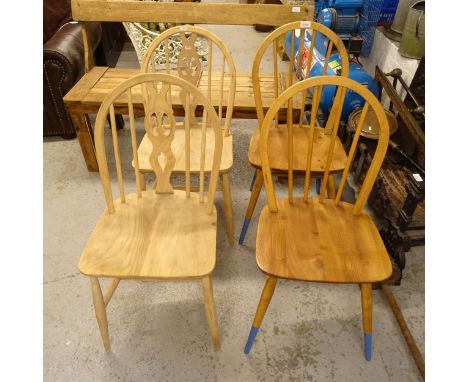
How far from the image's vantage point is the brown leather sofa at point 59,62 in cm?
185

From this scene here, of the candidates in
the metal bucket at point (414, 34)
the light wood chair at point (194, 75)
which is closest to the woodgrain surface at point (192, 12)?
the light wood chair at point (194, 75)

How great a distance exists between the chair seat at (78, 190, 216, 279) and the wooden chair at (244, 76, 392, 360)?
0.62 feet

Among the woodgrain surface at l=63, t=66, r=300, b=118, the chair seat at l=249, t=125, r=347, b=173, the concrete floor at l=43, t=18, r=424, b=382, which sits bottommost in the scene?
the concrete floor at l=43, t=18, r=424, b=382

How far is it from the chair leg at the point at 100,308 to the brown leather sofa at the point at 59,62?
144cm

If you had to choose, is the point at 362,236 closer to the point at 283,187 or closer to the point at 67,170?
the point at 283,187

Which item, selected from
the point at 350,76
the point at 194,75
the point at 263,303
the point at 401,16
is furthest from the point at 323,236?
the point at 401,16

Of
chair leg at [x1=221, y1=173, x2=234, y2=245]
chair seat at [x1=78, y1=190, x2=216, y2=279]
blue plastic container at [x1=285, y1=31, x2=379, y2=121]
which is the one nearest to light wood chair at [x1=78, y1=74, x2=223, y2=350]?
chair seat at [x1=78, y1=190, x2=216, y2=279]

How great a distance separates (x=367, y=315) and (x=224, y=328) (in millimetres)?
538

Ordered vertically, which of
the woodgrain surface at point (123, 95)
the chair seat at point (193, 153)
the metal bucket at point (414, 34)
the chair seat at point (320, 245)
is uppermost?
the metal bucket at point (414, 34)

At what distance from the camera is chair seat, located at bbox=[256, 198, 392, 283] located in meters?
0.93

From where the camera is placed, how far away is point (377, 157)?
985 millimetres

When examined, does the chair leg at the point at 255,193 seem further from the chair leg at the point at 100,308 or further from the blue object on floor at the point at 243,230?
the chair leg at the point at 100,308

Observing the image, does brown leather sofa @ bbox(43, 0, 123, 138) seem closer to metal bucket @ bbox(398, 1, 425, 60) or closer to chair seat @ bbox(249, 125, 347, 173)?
chair seat @ bbox(249, 125, 347, 173)

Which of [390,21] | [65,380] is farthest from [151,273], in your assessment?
[390,21]
